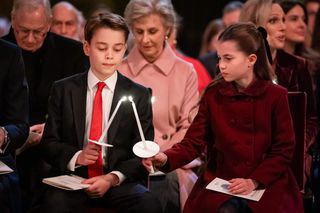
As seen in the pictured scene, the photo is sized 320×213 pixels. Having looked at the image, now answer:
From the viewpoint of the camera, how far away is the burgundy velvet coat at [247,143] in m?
3.55

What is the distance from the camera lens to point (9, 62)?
368 centimetres

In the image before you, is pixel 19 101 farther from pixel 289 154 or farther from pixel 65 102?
pixel 289 154

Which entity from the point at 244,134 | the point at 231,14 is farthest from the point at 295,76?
the point at 231,14

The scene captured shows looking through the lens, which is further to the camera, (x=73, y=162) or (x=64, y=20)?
(x=64, y=20)

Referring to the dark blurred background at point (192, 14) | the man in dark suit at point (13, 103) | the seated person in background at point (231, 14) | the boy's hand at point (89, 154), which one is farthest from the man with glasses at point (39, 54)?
the dark blurred background at point (192, 14)

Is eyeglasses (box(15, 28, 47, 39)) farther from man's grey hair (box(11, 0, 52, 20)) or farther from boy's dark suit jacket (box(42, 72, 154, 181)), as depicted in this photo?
boy's dark suit jacket (box(42, 72, 154, 181))

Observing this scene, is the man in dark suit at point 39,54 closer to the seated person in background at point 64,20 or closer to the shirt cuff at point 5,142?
the shirt cuff at point 5,142

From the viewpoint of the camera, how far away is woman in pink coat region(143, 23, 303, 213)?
3.54 m

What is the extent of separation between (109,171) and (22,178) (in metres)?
0.77

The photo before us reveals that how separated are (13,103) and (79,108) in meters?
0.34

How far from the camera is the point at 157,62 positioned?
15.1 ft

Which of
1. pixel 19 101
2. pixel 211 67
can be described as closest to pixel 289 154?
pixel 19 101

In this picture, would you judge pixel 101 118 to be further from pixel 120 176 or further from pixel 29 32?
pixel 29 32

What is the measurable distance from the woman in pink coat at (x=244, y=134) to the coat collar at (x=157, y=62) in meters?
0.88
